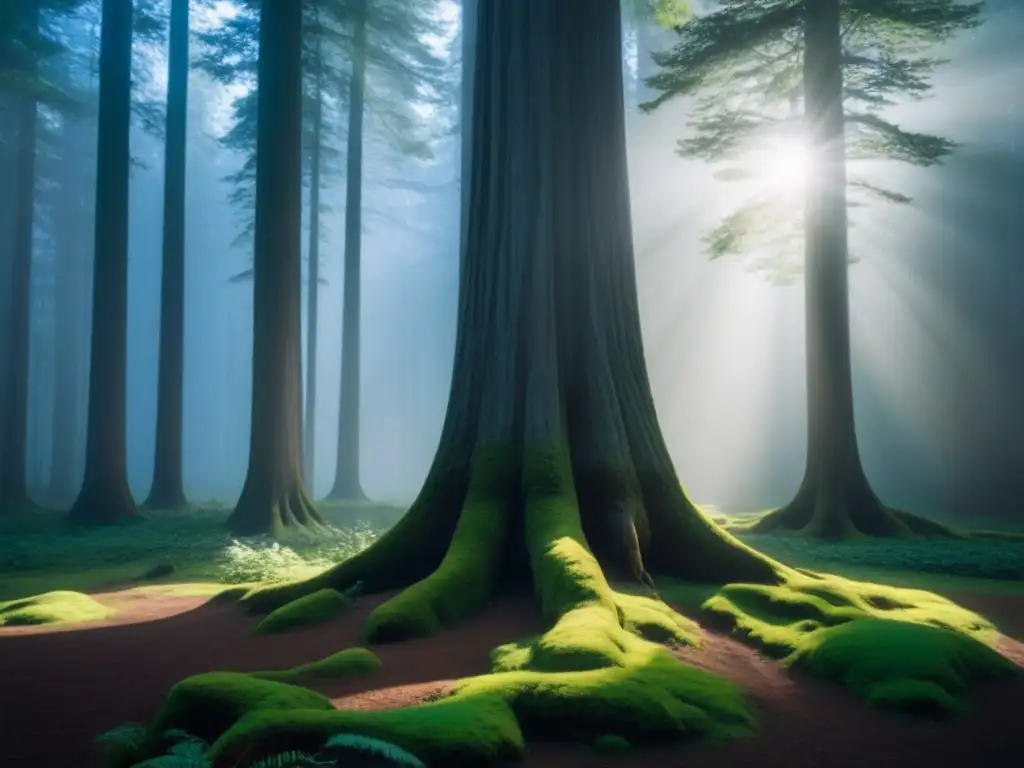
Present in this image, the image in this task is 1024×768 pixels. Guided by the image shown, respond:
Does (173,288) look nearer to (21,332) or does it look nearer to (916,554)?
(21,332)

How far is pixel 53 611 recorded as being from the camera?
23.4 feet

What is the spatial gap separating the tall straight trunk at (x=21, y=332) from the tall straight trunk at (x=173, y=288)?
3.67 m

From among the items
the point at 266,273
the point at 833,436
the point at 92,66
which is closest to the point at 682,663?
the point at 833,436

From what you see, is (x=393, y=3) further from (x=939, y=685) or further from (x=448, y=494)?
(x=939, y=685)

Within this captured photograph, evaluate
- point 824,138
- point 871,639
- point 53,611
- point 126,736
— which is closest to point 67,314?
point 53,611

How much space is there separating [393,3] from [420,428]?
1686 inches

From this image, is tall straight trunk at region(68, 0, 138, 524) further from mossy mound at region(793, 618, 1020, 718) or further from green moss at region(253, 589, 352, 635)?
mossy mound at region(793, 618, 1020, 718)

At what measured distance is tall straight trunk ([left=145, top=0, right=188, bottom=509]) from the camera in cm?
2119

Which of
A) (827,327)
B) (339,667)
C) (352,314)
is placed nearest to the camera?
(339,667)

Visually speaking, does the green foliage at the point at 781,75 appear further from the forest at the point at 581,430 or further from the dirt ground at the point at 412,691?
the dirt ground at the point at 412,691

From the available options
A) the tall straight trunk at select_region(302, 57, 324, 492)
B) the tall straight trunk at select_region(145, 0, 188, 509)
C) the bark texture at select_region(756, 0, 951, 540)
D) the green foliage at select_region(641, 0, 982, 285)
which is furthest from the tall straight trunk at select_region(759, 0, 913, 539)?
the tall straight trunk at select_region(145, 0, 188, 509)

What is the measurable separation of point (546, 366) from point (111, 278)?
14.9m

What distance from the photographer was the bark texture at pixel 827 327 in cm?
1356

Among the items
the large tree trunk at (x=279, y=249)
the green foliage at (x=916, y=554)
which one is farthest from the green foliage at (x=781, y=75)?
the large tree trunk at (x=279, y=249)
